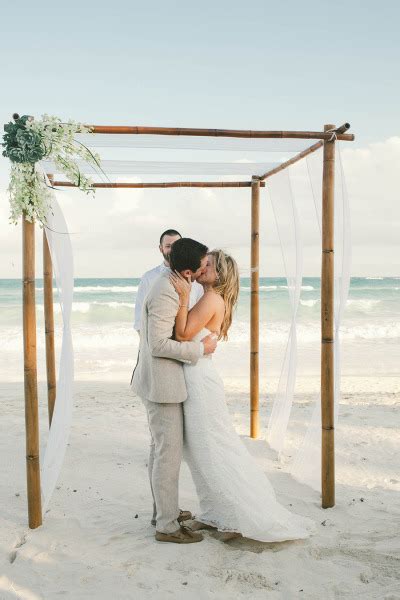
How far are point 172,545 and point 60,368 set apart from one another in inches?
49.5

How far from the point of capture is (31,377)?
3.44m

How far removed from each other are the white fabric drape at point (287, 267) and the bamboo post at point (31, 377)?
230 cm

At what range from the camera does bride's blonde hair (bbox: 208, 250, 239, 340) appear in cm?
321

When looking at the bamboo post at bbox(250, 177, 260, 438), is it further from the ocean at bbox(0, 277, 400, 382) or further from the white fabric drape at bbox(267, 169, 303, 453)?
the ocean at bbox(0, 277, 400, 382)

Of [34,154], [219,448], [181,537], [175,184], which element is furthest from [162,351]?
[175,184]

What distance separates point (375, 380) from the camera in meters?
9.43

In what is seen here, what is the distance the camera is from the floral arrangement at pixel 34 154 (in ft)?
10.3

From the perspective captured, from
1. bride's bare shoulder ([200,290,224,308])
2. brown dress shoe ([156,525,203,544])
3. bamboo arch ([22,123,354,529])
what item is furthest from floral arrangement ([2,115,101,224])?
brown dress shoe ([156,525,203,544])

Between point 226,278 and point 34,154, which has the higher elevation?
point 34,154

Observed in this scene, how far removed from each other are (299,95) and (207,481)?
24.0 ft

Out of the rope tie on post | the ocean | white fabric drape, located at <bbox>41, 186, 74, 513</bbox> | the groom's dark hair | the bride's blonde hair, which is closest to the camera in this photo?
the groom's dark hair

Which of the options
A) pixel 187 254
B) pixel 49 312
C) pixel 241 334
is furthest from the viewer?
pixel 241 334

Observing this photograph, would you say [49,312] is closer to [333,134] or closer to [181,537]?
[181,537]

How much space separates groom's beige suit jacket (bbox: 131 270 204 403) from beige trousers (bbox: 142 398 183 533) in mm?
83
